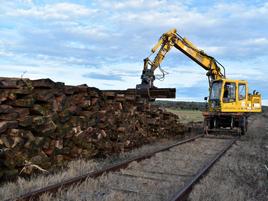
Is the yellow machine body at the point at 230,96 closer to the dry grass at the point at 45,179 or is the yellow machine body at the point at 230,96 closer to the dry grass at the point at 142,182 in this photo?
the dry grass at the point at 142,182

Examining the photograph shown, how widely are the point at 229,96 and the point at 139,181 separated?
45.7ft

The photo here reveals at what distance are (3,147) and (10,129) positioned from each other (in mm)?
388

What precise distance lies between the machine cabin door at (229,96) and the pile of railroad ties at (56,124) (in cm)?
858

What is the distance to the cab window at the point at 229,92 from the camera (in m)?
19.9

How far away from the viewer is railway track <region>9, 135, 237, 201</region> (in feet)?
19.3

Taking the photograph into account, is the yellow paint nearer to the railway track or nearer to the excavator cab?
the excavator cab

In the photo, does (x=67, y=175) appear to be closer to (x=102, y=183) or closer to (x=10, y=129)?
(x=102, y=183)

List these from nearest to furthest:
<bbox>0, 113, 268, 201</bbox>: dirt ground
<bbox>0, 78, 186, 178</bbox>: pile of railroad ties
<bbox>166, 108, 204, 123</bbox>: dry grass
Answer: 1. <bbox>0, 113, 268, 201</bbox>: dirt ground
2. <bbox>0, 78, 186, 178</bbox>: pile of railroad ties
3. <bbox>166, 108, 204, 123</bbox>: dry grass

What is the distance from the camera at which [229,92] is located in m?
20.0

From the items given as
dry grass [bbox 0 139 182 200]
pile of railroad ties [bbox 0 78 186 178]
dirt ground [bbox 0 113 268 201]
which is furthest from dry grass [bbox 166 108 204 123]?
dry grass [bbox 0 139 182 200]

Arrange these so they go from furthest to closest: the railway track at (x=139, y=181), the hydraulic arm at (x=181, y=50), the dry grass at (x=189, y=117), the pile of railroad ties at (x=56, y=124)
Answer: the dry grass at (x=189, y=117), the hydraulic arm at (x=181, y=50), the pile of railroad ties at (x=56, y=124), the railway track at (x=139, y=181)

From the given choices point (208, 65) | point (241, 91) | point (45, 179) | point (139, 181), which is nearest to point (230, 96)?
point (241, 91)

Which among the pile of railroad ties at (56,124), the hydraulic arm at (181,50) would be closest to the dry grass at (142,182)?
the pile of railroad ties at (56,124)

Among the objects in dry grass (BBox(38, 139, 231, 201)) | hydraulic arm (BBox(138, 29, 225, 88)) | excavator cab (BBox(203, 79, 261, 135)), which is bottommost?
dry grass (BBox(38, 139, 231, 201))
